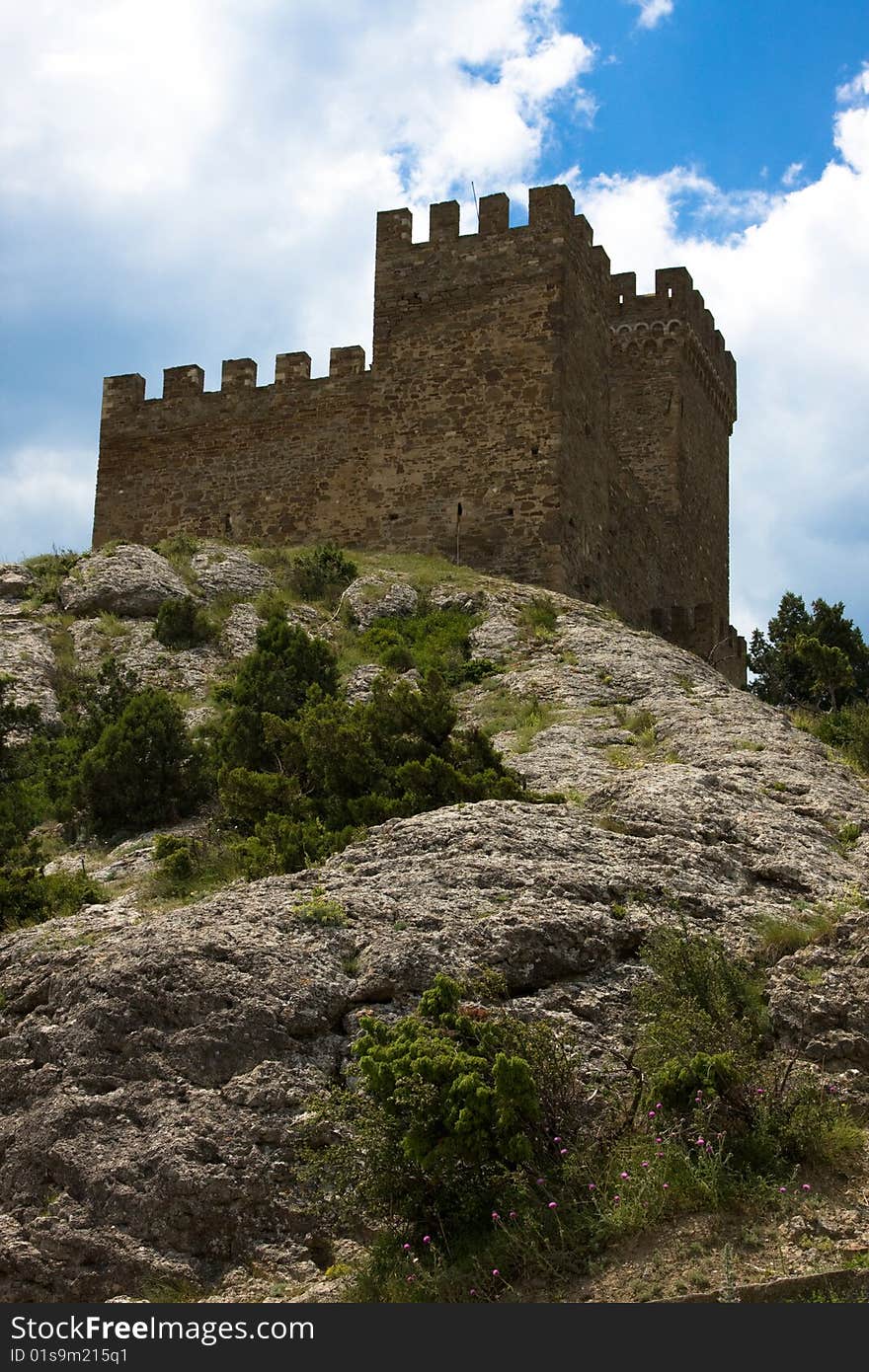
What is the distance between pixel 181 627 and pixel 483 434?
5.49 m

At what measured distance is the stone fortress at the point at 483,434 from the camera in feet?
75.0

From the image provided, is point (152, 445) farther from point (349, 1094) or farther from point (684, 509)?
point (349, 1094)

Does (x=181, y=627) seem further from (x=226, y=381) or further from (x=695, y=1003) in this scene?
(x=695, y=1003)

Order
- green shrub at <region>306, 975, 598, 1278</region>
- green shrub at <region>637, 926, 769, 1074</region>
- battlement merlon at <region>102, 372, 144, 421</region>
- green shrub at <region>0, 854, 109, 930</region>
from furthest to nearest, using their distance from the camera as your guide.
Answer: battlement merlon at <region>102, 372, 144, 421</region>
green shrub at <region>0, 854, 109, 930</region>
green shrub at <region>637, 926, 769, 1074</region>
green shrub at <region>306, 975, 598, 1278</region>

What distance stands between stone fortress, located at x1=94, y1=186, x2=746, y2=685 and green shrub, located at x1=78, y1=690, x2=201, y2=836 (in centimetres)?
741

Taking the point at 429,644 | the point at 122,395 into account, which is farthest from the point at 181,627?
the point at 122,395

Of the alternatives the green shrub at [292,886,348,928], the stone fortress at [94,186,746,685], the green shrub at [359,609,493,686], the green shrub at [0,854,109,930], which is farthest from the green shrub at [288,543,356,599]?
the green shrub at [292,886,348,928]

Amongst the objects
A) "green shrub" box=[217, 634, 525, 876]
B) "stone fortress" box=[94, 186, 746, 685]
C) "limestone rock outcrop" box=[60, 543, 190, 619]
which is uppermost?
"stone fortress" box=[94, 186, 746, 685]

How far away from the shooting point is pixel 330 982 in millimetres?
9594

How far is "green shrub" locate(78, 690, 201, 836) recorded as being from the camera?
1584cm

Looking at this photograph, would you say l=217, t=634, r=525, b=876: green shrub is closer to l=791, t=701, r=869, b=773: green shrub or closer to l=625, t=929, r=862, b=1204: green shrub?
l=625, t=929, r=862, b=1204: green shrub

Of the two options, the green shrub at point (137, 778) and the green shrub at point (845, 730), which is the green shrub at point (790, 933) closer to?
the green shrub at point (845, 730)

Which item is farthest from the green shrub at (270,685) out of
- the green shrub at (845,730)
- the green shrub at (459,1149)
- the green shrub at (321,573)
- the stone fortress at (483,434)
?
the green shrub at (459,1149)

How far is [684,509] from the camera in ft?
90.5
